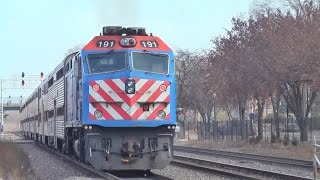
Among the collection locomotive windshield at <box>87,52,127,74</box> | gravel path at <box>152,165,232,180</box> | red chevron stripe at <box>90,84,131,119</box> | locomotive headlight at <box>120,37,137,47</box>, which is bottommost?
gravel path at <box>152,165,232,180</box>

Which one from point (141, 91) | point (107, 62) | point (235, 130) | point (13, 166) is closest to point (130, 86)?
point (141, 91)

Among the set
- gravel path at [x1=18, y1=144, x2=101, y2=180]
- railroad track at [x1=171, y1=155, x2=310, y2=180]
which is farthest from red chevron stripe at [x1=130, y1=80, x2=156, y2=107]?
railroad track at [x1=171, y1=155, x2=310, y2=180]

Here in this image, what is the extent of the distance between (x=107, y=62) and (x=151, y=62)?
132cm

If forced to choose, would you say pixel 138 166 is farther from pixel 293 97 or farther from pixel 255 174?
pixel 293 97

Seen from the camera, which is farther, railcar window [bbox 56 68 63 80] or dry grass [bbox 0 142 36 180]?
railcar window [bbox 56 68 63 80]

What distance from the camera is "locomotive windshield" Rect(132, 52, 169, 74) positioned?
1638 centimetres

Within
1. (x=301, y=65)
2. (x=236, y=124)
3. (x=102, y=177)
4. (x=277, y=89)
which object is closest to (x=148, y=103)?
(x=102, y=177)

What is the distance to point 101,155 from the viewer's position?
15.8 metres

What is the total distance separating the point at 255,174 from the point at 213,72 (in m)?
24.5

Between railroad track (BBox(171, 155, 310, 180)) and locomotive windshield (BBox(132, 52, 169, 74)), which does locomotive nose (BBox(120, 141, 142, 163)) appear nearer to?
locomotive windshield (BBox(132, 52, 169, 74))

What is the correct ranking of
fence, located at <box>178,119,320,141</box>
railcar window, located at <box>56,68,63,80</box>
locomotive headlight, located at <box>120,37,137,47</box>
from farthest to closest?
1. fence, located at <box>178,119,320,141</box>
2. railcar window, located at <box>56,68,63,80</box>
3. locomotive headlight, located at <box>120,37,137,47</box>

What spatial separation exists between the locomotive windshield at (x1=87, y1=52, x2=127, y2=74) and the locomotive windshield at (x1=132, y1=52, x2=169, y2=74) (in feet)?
1.17

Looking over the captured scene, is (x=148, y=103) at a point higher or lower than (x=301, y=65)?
lower

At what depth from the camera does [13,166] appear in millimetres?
19016
